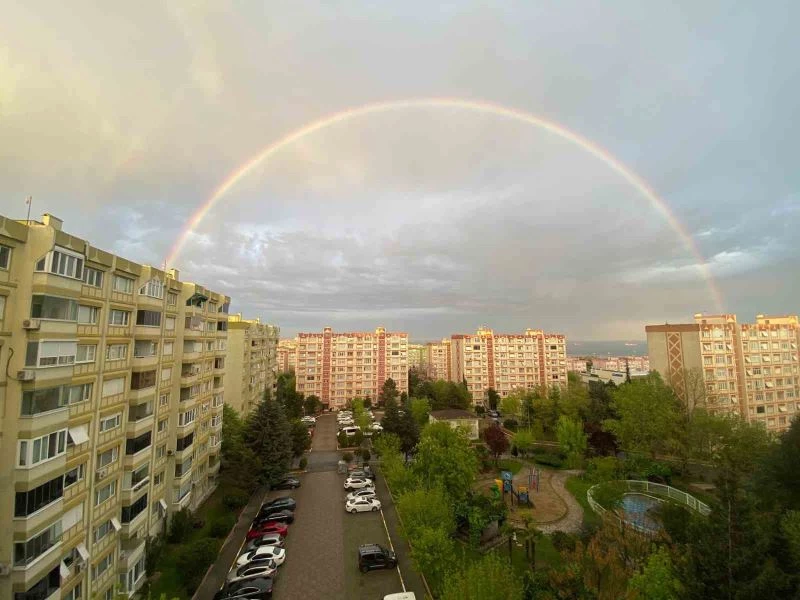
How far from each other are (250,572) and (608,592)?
620 inches

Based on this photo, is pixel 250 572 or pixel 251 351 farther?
pixel 251 351

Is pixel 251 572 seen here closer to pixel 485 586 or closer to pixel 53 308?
pixel 485 586

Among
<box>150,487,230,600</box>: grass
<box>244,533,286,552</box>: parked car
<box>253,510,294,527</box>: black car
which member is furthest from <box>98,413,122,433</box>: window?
<box>253,510,294,527</box>: black car

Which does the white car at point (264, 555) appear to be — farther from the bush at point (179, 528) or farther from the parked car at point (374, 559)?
the bush at point (179, 528)

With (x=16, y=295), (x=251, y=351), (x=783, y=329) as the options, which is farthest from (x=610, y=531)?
(x=783, y=329)

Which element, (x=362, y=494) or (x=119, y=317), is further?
(x=362, y=494)

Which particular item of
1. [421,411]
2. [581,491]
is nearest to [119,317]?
[581,491]

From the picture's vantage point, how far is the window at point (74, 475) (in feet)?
46.8

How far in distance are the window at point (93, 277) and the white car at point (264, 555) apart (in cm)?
1478

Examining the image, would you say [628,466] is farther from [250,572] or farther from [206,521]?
[206,521]

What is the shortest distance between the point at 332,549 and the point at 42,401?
16.3 metres

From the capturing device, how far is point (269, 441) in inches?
1199

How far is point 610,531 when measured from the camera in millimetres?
16906

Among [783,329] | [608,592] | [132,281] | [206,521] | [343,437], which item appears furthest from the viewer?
[783,329]
